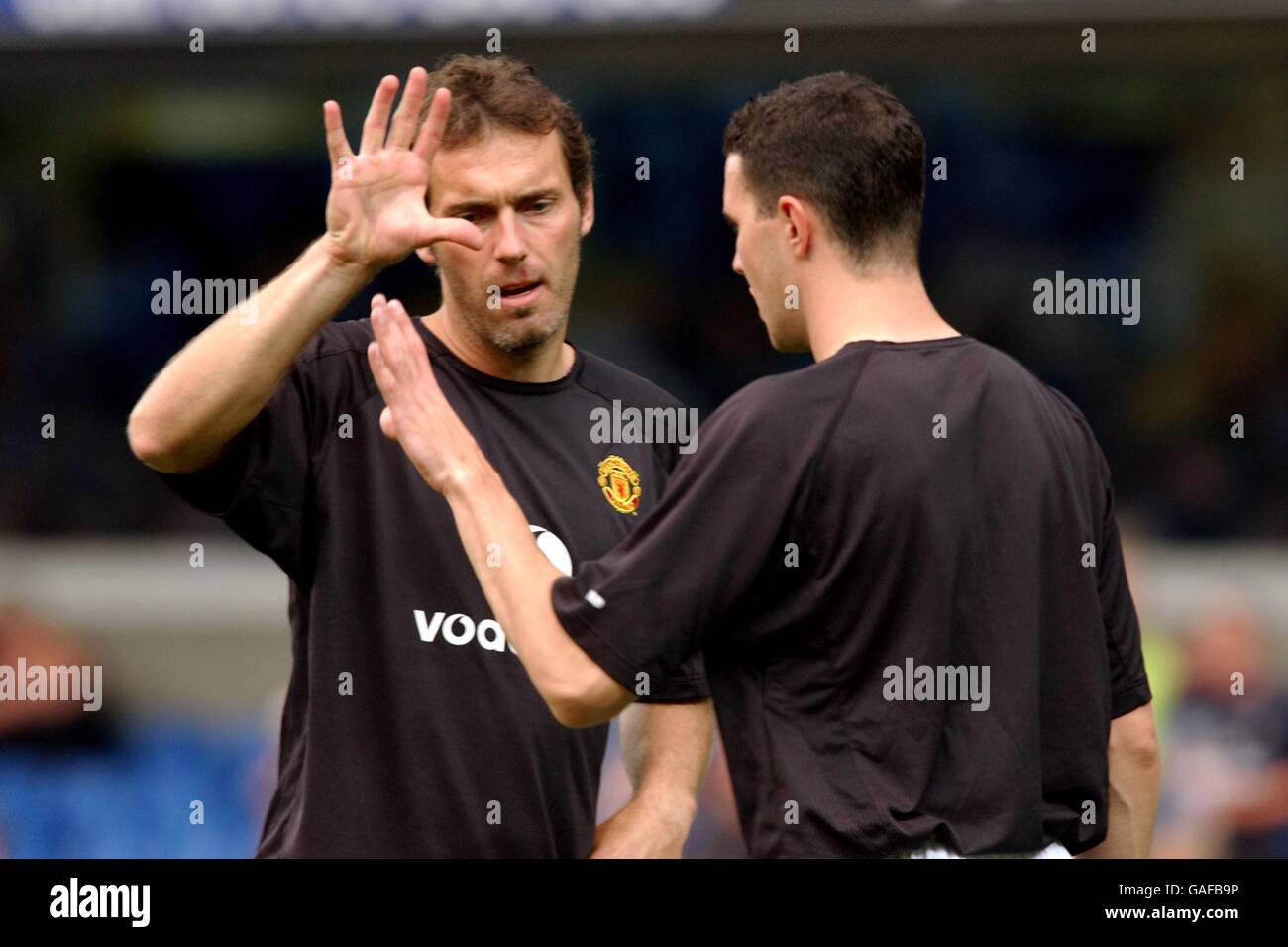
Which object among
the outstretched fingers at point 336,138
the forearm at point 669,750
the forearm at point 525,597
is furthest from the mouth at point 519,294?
the forearm at point 669,750

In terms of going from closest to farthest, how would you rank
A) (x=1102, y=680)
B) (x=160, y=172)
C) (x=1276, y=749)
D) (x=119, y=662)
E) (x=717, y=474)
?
1. (x=717, y=474)
2. (x=1102, y=680)
3. (x=1276, y=749)
4. (x=119, y=662)
5. (x=160, y=172)

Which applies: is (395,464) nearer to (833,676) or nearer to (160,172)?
(833,676)

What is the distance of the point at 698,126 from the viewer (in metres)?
8.66

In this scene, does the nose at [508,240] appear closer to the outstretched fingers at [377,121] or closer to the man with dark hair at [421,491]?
the man with dark hair at [421,491]

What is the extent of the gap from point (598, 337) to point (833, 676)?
19.0ft

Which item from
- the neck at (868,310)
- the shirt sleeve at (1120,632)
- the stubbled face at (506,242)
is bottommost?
the shirt sleeve at (1120,632)

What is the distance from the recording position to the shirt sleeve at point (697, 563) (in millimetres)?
2396

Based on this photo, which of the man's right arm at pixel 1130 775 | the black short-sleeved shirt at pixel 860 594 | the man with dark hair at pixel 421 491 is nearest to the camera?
the black short-sleeved shirt at pixel 860 594

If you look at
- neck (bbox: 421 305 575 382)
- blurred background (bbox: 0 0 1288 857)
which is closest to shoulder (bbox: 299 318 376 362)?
neck (bbox: 421 305 575 382)

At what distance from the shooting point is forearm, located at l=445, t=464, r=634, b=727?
2.43 metres

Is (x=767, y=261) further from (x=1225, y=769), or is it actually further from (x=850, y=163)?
(x=1225, y=769)

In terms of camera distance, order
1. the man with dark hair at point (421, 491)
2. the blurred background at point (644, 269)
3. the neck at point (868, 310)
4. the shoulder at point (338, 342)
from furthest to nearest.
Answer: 1. the blurred background at point (644, 269)
2. the shoulder at point (338, 342)
3. the man with dark hair at point (421, 491)
4. the neck at point (868, 310)

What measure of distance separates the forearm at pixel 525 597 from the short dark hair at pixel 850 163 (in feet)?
2.04
